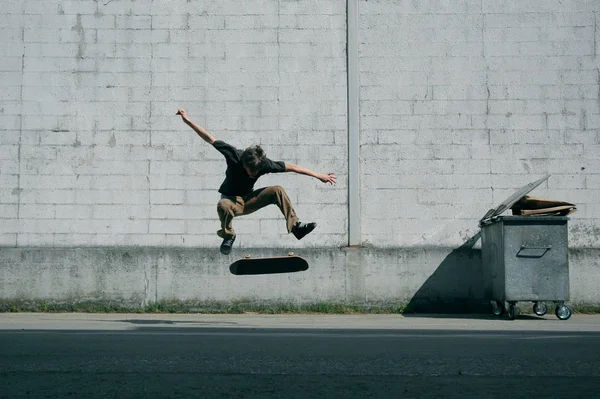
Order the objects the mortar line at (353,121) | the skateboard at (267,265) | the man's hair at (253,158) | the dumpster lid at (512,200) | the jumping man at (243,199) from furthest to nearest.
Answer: the mortar line at (353,121) → the dumpster lid at (512,200) → the skateboard at (267,265) → the jumping man at (243,199) → the man's hair at (253,158)

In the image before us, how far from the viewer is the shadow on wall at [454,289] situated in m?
12.4

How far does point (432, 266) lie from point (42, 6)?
22.8 feet

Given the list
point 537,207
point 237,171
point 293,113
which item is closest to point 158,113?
point 293,113

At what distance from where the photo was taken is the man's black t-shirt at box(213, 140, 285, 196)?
9289mm

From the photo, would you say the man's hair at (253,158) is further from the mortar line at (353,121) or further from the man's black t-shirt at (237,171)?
the mortar line at (353,121)

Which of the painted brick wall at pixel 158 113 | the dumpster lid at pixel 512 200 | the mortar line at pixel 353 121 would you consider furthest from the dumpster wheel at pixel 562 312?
the painted brick wall at pixel 158 113

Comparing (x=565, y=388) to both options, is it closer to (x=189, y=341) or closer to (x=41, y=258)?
(x=189, y=341)

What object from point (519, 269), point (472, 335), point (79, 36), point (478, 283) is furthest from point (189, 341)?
point (79, 36)

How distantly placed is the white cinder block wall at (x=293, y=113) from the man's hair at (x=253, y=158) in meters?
3.46

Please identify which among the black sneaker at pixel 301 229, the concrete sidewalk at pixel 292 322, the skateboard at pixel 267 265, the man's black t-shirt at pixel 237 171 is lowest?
the concrete sidewalk at pixel 292 322

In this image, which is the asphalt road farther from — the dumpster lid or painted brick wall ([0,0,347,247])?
painted brick wall ([0,0,347,247])

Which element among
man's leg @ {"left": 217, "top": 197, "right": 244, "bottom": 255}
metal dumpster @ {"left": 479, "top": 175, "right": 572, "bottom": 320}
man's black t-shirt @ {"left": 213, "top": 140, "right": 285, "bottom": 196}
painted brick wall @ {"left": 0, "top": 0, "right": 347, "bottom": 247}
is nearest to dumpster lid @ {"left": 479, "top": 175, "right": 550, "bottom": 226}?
metal dumpster @ {"left": 479, "top": 175, "right": 572, "bottom": 320}

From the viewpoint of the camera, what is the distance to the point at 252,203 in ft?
31.9

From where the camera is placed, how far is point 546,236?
1129 centimetres
